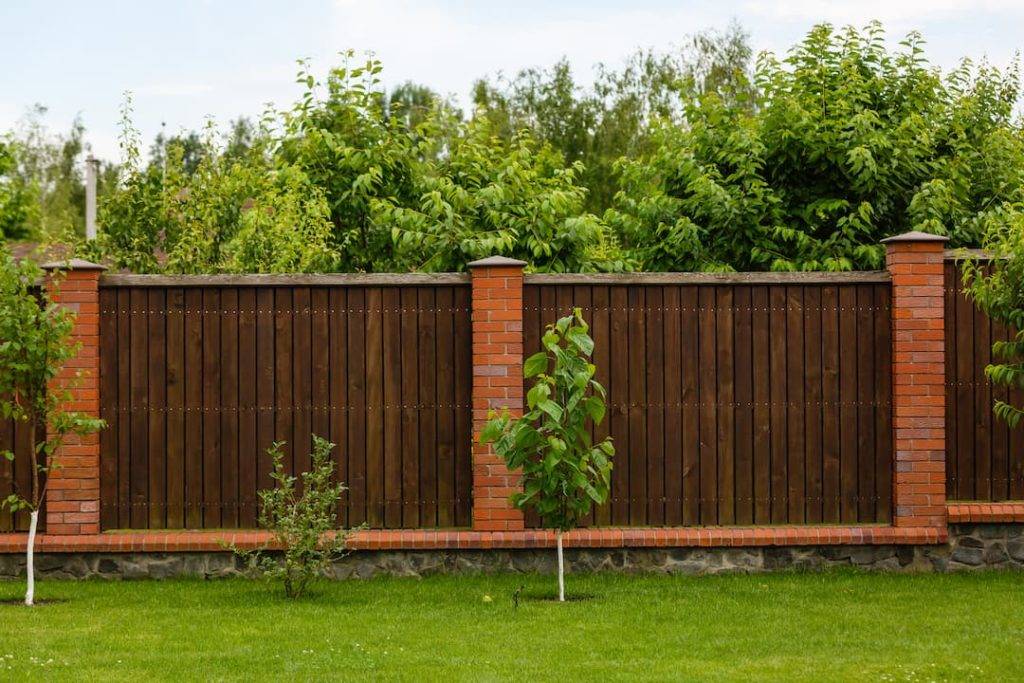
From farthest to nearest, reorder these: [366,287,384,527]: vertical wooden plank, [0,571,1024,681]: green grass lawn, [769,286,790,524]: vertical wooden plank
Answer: [769,286,790,524]: vertical wooden plank < [366,287,384,527]: vertical wooden plank < [0,571,1024,681]: green grass lawn

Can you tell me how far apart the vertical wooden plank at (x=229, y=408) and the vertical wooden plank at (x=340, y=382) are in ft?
2.19

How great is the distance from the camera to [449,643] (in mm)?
7258

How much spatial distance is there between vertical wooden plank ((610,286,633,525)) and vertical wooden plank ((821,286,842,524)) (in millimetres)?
1388

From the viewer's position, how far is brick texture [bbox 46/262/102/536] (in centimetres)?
934

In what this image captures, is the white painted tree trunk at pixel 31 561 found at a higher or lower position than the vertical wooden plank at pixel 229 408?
lower

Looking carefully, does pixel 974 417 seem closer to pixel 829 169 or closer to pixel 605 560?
pixel 605 560

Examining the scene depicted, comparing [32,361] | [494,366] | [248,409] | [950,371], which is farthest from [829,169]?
[32,361]

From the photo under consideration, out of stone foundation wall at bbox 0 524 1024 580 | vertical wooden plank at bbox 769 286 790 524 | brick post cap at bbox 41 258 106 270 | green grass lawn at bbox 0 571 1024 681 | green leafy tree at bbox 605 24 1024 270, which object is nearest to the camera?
green grass lawn at bbox 0 571 1024 681

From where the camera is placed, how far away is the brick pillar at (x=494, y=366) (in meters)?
9.38

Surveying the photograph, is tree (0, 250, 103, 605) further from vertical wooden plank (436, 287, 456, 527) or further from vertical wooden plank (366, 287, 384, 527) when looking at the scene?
vertical wooden plank (436, 287, 456, 527)

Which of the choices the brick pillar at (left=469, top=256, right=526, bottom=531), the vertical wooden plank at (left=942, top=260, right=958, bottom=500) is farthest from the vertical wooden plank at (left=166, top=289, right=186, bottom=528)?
the vertical wooden plank at (left=942, top=260, right=958, bottom=500)

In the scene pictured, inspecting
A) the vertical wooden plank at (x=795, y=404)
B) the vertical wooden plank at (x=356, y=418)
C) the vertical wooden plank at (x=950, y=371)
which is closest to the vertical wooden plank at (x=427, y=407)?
the vertical wooden plank at (x=356, y=418)

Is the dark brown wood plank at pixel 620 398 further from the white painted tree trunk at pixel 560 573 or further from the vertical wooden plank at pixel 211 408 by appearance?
the vertical wooden plank at pixel 211 408

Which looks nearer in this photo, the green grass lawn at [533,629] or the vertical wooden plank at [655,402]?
the green grass lawn at [533,629]
